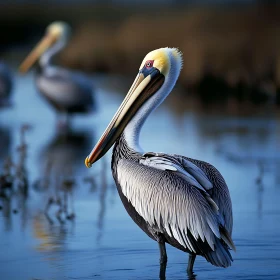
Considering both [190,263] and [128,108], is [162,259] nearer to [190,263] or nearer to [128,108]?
[190,263]

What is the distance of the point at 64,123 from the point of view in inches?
562

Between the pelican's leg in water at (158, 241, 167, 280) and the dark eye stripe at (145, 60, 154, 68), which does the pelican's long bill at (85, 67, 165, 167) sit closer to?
the dark eye stripe at (145, 60, 154, 68)

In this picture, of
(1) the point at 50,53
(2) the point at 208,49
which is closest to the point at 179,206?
(1) the point at 50,53

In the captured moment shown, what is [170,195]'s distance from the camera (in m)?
5.59

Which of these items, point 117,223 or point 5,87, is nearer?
point 117,223

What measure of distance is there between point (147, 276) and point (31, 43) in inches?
1129

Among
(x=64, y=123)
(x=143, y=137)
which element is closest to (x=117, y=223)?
(x=143, y=137)

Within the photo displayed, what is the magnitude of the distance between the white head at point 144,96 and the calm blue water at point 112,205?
767mm

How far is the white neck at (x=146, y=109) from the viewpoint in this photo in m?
6.09

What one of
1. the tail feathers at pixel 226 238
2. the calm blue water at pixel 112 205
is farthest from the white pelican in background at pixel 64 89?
the tail feathers at pixel 226 238

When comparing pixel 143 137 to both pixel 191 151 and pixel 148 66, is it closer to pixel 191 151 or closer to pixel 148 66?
pixel 191 151

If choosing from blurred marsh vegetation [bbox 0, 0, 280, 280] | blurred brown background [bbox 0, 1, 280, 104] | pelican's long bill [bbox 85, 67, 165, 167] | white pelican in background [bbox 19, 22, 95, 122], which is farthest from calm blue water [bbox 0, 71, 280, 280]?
blurred brown background [bbox 0, 1, 280, 104]

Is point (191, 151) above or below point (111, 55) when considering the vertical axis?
below

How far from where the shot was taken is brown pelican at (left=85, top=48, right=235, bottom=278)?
5.47m
